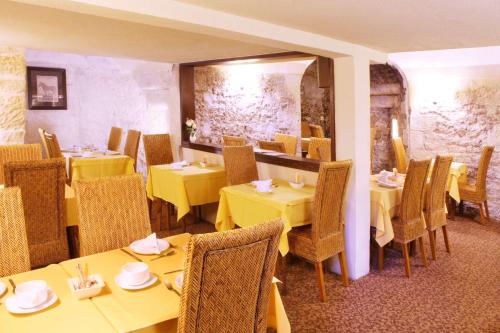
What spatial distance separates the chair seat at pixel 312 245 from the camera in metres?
3.03

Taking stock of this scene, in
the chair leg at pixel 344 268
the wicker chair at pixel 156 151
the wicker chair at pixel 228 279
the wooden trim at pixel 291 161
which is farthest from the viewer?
the wicker chair at pixel 156 151

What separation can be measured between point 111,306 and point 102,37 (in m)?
2.69

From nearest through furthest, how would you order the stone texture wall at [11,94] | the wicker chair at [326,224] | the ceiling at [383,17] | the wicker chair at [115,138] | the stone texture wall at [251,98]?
1. the ceiling at [383,17]
2. the wicker chair at [326,224]
3. the stone texture wall at [11,94]
4. the wicker chair at [115,138]
5. the stone texture wall at [251,98]

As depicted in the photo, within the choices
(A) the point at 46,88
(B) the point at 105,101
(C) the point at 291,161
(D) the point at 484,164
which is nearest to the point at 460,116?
(D) the point at 484,164

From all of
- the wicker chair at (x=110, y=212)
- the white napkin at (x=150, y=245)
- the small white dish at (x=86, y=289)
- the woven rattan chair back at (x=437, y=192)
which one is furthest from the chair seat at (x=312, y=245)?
the small white dish at (x=86, y=289)

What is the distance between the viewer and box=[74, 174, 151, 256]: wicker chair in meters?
2.25

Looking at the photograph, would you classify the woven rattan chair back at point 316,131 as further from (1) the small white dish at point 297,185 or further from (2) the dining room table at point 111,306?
(2) the dining room table at point 111,306

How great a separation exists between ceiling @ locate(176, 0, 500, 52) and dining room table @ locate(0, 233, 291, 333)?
1330 mm

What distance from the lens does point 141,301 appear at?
1.57 metres

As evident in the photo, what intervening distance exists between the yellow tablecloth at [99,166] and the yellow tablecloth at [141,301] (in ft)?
10.3

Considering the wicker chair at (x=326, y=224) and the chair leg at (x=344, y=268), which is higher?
the wicker chair at (x=326, y=224)

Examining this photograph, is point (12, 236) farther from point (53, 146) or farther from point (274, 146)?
point (274, 146)

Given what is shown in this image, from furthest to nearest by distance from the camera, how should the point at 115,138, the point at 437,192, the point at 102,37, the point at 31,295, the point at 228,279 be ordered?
1. the point at 115,138
2. the point at 437,192
3. the point at 102,37
4. the point at 31,295
5. the point at 228,279

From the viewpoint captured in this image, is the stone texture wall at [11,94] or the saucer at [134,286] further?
the stone texture wall at [11,94]
